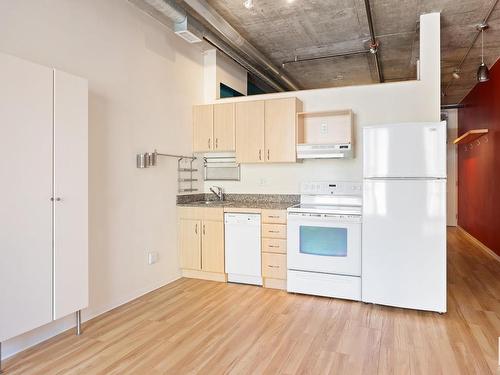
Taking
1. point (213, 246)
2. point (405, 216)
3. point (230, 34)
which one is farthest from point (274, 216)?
point (230, 34)

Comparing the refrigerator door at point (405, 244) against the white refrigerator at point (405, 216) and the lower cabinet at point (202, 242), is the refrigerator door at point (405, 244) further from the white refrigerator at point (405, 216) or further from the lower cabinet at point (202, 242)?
the lower cabinet at point (202, 242)

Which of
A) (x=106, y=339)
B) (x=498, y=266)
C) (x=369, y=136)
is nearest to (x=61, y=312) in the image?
(x=106, y=339)

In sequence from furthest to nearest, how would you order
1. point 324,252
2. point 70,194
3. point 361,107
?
point 361,107 → point 324,252 → point 70,194

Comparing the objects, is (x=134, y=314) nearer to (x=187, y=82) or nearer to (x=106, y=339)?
(x=106, y=339)

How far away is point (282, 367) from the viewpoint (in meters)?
2.20

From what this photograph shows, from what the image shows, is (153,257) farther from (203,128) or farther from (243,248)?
(203,128)

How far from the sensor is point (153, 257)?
376 cm

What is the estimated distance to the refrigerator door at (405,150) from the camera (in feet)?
9.78

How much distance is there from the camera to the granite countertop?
4155mm

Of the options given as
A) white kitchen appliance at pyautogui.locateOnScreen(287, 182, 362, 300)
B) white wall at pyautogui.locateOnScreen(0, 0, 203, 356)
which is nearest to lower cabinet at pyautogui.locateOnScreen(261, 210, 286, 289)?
white kitchen appliance at pyautogui.locateOnScreen(287, 182, 362, 300)

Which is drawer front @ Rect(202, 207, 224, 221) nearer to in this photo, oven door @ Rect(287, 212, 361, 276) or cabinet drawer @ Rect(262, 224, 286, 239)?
cabinet drawer @ Rect(262, 224, 286, 239)

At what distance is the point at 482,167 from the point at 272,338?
208 inches

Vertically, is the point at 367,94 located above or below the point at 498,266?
above

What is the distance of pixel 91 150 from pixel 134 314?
1562 millimetres
